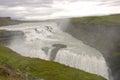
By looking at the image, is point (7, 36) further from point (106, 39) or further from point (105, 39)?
point (106, 39)

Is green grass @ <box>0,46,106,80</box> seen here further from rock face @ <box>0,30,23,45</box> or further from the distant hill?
rock face @ <box>0,30,23,45</box>

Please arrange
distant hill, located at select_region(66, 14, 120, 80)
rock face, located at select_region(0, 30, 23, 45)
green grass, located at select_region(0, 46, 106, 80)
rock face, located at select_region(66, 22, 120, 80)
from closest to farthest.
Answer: green grass, located at select_region(0, 46, 106, 80)
distant hill, located at select_region(66, 14, 120, 80)
rock face, located at select_region(66, 22, 120, 80)
rock face, located at select_region(0, 30, 23, 45)

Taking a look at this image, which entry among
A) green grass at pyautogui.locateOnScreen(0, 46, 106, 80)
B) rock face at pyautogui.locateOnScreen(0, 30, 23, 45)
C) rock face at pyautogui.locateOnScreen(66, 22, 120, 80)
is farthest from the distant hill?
green grass at pyautogui.locateOnScreen(0, 46, 106, 80)

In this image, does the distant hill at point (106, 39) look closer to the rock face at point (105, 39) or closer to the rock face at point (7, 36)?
the rock face at point (105, 39)

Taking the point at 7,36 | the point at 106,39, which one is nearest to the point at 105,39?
the point at 106,39

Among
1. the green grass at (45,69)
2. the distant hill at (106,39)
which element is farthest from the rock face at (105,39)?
the green grass at (45,69)

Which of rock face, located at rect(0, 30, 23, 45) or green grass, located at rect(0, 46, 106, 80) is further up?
green grass, located at rect(0, 46, 106, 80)
